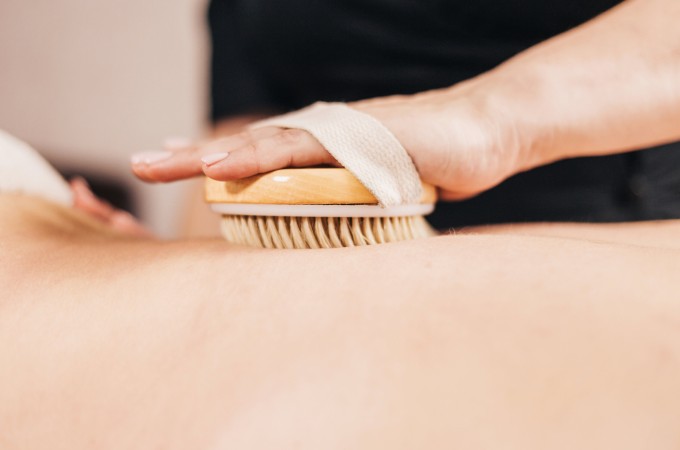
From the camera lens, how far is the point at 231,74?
3.26 feet

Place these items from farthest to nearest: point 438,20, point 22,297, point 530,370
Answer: point 438,20, point 22,297, point 530,370

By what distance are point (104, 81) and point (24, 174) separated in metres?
0.98

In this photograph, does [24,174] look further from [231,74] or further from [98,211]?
[231,74]

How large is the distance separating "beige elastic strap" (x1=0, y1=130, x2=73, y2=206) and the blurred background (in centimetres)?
80

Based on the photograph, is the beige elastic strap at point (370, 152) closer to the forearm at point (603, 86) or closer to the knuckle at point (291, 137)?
the knuckle at point (291, 137)

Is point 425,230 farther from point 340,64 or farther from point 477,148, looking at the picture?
point 340,64

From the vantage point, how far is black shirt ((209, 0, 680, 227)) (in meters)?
0.69

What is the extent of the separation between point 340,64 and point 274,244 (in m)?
0.48

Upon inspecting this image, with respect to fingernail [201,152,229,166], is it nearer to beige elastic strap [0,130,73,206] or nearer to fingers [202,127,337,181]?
fingers [202,127,337,181]

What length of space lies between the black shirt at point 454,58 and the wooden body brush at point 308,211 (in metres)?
0.36

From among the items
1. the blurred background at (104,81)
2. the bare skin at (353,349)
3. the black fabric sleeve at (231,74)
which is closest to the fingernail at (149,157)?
the bare skin at (353,349)

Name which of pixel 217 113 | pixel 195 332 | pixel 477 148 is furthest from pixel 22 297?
pixel 217 113

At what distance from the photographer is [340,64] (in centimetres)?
82

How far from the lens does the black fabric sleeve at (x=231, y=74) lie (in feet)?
3.22
